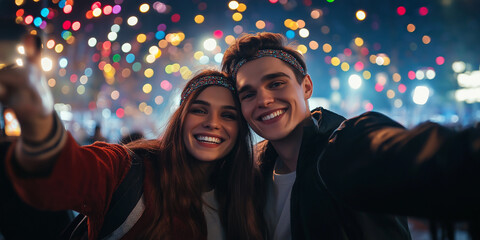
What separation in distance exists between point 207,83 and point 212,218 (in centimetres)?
142

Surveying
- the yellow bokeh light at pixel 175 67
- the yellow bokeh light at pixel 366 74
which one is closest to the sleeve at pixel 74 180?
the yellow bokeh light at pixel 175 67

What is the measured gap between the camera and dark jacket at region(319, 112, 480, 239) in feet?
3.53

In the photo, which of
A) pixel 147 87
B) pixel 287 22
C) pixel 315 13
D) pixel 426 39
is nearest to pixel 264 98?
pixel 287 22

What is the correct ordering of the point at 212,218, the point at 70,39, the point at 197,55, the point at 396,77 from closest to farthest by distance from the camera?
the point at 212,218
the point at 70,39
the point at 197,55
the point at 396,77

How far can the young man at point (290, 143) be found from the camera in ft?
6.11

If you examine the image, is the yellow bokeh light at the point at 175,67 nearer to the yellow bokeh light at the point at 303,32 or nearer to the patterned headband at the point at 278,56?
the yellow bokeh light at the point at 303,32

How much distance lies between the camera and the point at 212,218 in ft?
8.16

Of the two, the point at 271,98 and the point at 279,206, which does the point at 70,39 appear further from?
the point at 279,206

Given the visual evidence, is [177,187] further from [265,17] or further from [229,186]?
[265,17]

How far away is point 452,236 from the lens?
117 cm

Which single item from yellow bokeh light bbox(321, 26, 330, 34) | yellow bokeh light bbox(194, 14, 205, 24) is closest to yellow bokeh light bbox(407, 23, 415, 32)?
yellow bokeh light bbox(321, 26, 330, 34)

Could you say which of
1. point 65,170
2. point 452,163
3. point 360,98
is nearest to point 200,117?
point 65,170

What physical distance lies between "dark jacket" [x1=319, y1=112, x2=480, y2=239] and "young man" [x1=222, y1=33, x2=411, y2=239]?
36cm

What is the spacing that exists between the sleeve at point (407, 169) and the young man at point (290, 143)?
13.7 inches
